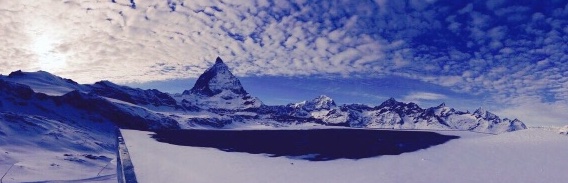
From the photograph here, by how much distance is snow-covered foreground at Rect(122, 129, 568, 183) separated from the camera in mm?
10555

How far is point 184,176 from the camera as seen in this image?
10.4 metres

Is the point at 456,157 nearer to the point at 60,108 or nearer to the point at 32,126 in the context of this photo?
the point at 32,126

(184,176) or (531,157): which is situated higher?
(531,157)

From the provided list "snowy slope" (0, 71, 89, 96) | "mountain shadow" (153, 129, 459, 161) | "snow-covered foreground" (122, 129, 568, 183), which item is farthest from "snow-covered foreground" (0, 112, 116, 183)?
"snowy slope" (0, 71, 89, 96)

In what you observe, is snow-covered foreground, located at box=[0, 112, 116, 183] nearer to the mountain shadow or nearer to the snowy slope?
the mountain shadow

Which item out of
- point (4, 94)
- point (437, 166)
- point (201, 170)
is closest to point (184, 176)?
point (201, 170)

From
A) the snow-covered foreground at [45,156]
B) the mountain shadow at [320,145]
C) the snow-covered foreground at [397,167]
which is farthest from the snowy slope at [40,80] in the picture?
the snow-covered foreground at [397,167]

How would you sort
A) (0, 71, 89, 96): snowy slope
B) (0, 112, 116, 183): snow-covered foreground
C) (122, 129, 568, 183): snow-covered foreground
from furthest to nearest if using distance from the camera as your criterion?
(0, 71, 89, 96): snowy slope → (0, 112, 116, 183): snow-covered foreground → (122, 129, 568, 183): snow-covered foreground

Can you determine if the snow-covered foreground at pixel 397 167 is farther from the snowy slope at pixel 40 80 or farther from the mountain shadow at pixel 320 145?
the snowy slope at pixel 40 80

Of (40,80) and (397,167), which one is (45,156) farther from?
(40,80)

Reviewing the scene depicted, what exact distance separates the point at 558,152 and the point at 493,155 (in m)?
2.34

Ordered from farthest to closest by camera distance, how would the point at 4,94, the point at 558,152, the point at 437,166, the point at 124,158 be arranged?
the point at 4,94, the point at 558,152, the point at 437,166, the point at 124,158

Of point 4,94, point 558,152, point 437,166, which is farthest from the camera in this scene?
point 4,94

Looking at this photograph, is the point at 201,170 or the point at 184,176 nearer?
the point at 184,176
